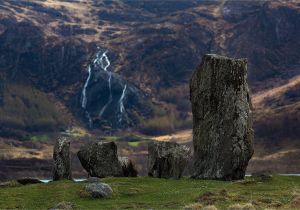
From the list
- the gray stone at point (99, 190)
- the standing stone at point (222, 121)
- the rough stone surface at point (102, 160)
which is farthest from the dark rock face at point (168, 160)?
the gray stone at point (99, 190)

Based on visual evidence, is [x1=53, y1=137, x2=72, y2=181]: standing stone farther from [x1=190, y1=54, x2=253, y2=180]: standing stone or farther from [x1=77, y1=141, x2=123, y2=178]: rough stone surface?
[x1=190, y1=54, x2=253, y2=180]: standing stone

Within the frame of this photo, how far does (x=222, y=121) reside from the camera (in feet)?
263

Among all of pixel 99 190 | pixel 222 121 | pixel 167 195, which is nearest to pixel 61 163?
pixel 222 121

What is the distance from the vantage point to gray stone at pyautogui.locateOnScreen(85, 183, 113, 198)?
2498 inches

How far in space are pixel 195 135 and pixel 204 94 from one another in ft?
16.7

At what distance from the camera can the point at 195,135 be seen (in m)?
83.0

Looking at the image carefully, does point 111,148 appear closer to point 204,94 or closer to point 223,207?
point 204,94

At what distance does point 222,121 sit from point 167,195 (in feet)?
63.5

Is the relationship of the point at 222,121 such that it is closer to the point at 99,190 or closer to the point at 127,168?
the point at 127,168

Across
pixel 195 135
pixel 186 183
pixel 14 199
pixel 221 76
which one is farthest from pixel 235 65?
pixel 14 199

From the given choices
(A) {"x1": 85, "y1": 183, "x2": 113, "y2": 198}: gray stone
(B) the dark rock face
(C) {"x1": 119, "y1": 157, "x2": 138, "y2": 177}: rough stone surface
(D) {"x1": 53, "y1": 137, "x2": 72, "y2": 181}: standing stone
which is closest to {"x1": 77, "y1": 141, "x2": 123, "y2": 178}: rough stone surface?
(C) {"x1": 119, "y1": 157, "x2": 138, "y2": 177}: rough stone surface

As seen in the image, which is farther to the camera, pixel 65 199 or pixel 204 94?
pixel 204 94

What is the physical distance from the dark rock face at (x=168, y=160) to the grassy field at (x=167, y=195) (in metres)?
8.51

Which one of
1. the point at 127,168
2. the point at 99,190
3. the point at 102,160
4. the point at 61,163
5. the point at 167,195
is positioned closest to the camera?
the point at 167,195
